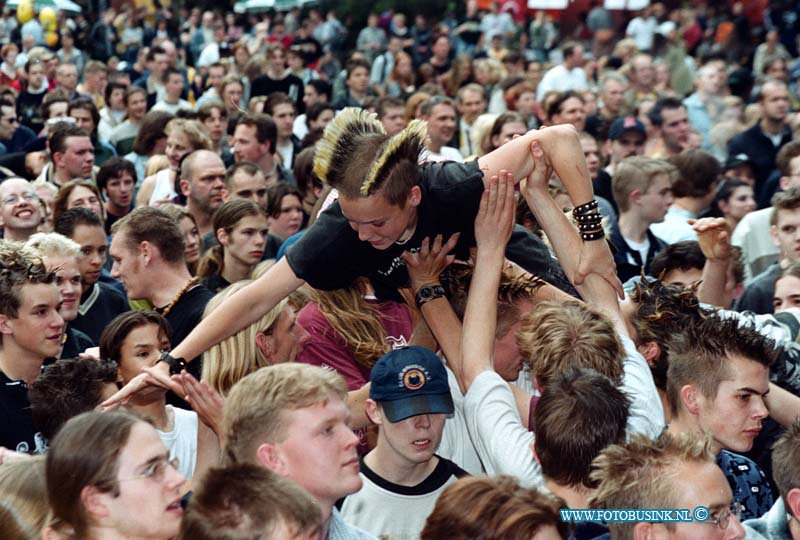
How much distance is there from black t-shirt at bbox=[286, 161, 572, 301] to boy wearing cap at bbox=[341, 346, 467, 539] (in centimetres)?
49

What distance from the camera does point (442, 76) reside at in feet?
57.4

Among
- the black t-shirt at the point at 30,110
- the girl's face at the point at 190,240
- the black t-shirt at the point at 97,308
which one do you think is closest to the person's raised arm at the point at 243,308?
the black t-shirt at the point at 97,308

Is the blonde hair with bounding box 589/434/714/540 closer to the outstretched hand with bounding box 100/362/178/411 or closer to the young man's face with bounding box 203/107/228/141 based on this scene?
the outstretched hand with bounding box 100/362/178/411

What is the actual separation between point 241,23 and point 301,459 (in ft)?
84.4

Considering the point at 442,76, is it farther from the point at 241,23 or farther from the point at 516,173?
the point at 516,173

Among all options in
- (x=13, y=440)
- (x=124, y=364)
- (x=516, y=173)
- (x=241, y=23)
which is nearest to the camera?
(x=516, y=173)

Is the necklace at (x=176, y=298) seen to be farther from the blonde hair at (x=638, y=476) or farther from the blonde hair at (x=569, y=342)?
the blonde hair at (x=638, y=476)

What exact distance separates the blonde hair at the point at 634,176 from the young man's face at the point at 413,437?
4235 millimetres

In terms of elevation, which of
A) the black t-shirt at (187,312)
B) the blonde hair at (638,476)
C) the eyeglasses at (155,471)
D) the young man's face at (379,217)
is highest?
the young man's face at (379,217)

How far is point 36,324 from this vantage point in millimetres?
4992

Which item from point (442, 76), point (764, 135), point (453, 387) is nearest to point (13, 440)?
point (453, 387)

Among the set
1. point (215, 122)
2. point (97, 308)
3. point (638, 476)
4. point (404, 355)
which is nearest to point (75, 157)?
point (215, 122)

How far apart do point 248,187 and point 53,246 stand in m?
2.32

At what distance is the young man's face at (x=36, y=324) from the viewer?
16.4ft
